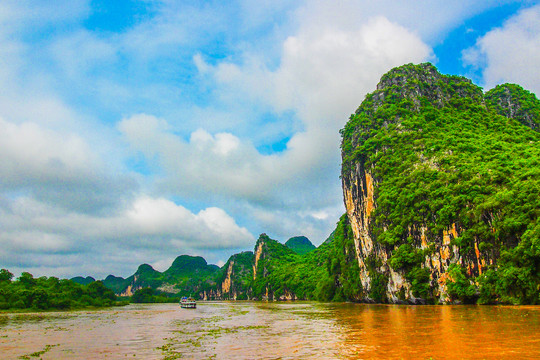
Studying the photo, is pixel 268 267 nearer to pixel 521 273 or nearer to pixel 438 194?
pixel 438 194

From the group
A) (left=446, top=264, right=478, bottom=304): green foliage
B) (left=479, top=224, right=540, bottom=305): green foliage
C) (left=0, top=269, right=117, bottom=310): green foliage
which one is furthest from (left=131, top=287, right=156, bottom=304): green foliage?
(left=479, top=224, right=540, bottom=305): green foliage

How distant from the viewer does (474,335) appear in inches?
535

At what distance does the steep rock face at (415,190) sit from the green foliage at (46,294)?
49561mm

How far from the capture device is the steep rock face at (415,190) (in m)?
33.9

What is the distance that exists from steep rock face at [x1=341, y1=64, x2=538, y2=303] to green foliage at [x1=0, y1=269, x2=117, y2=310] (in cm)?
4956

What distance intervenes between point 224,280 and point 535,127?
132520 millimetres

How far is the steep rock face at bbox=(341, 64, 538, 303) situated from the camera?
33906mm

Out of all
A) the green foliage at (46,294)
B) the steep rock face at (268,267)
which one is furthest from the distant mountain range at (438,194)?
the green foliage at (46,294)

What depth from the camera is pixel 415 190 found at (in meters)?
40.8

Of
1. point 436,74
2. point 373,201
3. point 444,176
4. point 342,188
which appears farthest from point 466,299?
point 436,74

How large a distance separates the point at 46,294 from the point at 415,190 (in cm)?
5662

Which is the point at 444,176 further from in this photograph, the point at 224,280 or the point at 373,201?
the point at 224,280

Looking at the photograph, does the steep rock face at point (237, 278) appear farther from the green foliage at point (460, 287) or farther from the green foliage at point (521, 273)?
the green foliage at point (521, 273)

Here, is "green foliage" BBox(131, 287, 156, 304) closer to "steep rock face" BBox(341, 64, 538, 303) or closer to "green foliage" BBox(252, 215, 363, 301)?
"green foliage" BBox(252, 215, 363, 301)
